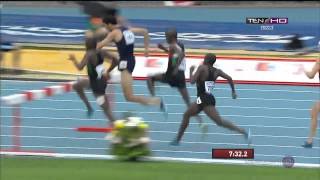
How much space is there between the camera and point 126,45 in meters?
12.4

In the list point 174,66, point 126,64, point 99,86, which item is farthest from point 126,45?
point 174,66

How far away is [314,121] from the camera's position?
11.3 m

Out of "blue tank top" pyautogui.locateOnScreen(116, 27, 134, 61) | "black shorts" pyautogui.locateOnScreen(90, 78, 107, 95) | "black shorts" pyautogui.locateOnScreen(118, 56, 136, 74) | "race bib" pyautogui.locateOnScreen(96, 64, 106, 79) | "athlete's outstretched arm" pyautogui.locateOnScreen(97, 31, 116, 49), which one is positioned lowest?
"black shorts" pyautogui.locateOnScreen(90, 78, 107, 95)

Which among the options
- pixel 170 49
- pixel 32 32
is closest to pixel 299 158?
pixel 170 49

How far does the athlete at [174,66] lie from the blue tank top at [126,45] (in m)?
0.57

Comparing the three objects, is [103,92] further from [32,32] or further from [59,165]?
[32,32]

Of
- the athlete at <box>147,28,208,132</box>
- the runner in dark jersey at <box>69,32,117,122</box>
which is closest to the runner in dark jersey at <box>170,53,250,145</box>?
the athlete at <box>147,28,208,132</box>

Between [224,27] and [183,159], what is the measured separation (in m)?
5.80

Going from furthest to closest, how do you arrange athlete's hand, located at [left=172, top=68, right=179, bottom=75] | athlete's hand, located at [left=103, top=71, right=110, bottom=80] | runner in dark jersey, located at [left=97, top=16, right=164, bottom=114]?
athlete's hand, located at [left=172, top=68, right=179, bottom=75]
athlete's hand, located at [left=103, top=71, right=110, bottom=80]
runner in dark jersey, located at [left=97, top=16, right=164, bottom=114]

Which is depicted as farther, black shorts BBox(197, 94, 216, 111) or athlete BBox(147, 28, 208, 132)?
athlete BBox(147, 28, 208, 132)

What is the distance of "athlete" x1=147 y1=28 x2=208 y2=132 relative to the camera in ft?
40.7

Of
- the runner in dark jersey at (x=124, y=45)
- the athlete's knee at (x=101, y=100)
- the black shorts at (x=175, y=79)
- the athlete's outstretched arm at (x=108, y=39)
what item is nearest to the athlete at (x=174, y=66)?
the black shorts at (x=175, y=79)

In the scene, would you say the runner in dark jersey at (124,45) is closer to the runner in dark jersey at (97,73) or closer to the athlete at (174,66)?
the runner in dark jersey at (97,73)

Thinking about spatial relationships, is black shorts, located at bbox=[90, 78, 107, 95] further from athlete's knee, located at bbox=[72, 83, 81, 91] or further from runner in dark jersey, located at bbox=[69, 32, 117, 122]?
athlete's knee, located at bbox=[72, 83, 81, 91]
